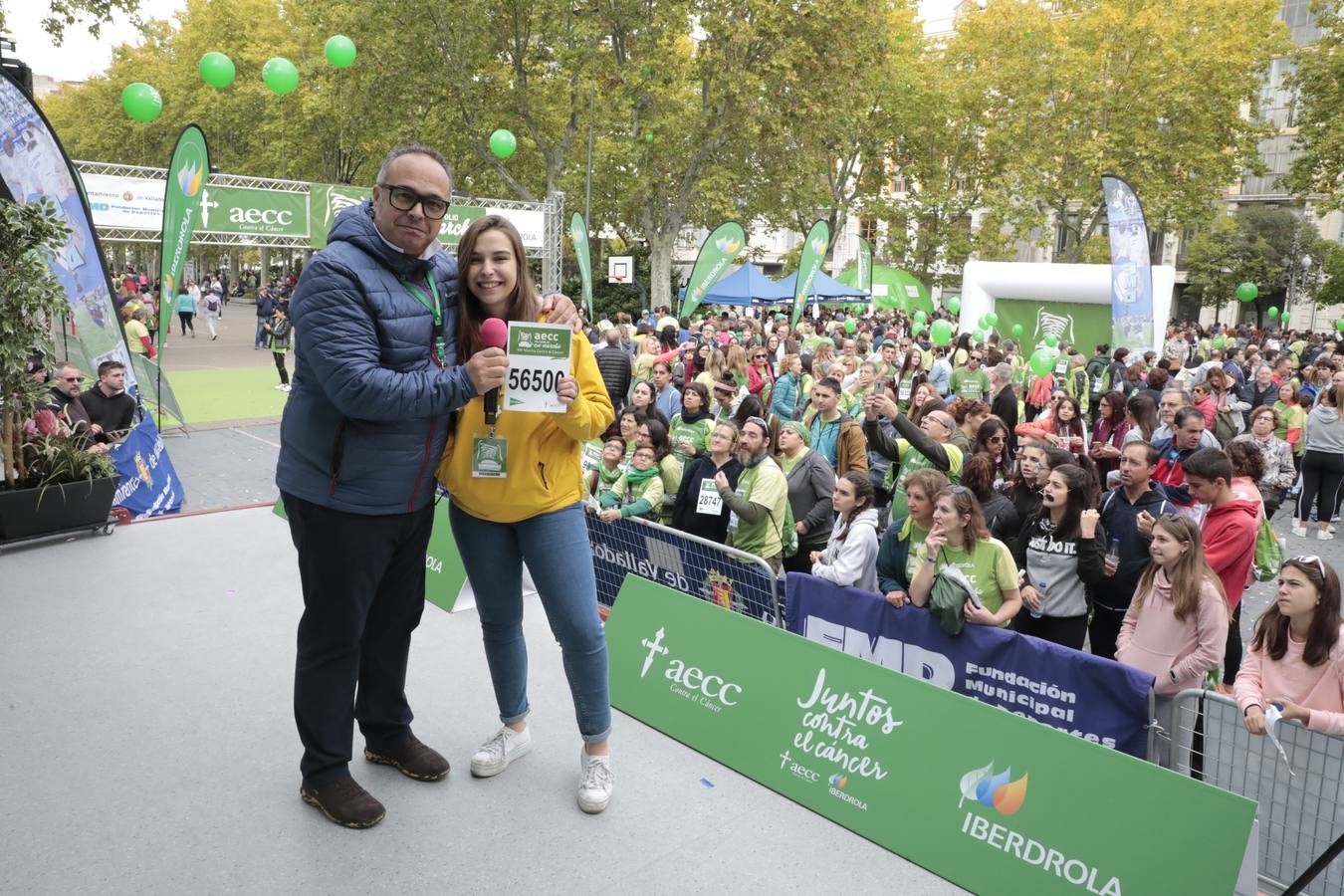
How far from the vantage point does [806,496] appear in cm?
604

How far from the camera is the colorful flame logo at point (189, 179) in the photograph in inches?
438

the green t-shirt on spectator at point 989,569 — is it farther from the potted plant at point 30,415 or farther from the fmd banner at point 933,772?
the potted plant at point 30,415

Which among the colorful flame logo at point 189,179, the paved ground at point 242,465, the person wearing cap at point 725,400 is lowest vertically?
the paved ground at point 242,465

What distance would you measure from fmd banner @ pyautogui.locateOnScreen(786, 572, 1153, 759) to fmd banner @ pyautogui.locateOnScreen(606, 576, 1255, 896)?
661mm

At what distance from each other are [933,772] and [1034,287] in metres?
20.6

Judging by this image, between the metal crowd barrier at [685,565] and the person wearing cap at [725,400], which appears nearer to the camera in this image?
the metal crowd barrier at [685,565]

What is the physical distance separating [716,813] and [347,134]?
32.8m

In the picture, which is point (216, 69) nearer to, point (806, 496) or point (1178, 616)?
point (806, 496)

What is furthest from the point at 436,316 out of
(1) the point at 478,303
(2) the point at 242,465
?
(2) the point at 242,465

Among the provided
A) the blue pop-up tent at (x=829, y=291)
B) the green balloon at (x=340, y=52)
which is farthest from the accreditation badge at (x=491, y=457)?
the blue pop-up tent at (x=829, y=291)

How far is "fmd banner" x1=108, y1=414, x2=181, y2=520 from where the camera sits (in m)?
7.88

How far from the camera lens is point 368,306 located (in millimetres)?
2562

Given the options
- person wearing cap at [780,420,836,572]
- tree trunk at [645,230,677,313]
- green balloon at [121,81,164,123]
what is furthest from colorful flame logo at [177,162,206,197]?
tree trunk at [645,230,677,313]

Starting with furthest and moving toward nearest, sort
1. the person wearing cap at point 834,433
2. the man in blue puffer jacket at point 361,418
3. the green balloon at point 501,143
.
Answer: the green balloon at point 501,143 → the person wearing cap at point 834,433 → the man in blue puffer jacket at point 361,418
